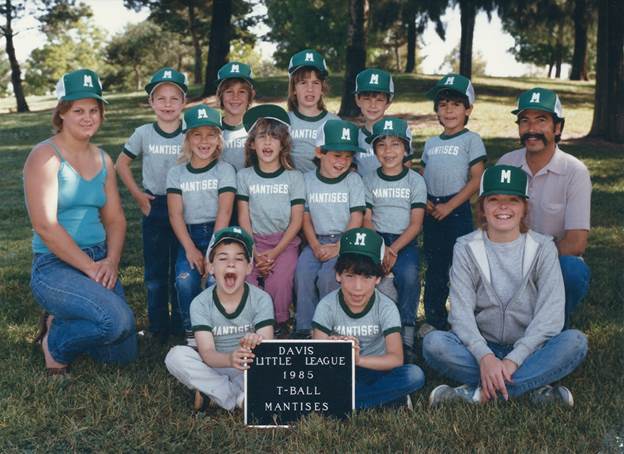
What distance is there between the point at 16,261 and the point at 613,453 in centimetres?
634

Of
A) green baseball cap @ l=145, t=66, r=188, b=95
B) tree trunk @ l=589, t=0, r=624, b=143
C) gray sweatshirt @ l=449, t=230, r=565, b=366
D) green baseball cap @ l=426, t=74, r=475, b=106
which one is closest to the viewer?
gray sweatshirt @ l=449, t=230, r=565, b=366

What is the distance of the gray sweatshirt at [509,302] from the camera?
14.0 ft

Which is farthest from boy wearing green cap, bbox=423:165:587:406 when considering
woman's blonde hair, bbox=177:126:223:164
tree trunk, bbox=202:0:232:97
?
tree trunk, bbox=202:0:232:97

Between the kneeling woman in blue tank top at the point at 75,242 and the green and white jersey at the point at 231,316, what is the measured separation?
2.01ft

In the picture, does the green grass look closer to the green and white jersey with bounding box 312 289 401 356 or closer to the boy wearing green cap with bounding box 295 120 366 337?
the green and white jersey with bounding box 312 289 401 356

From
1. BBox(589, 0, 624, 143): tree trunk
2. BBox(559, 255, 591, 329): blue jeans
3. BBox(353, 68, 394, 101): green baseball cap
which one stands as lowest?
BBox(559, 255, 591, 329): blue jeans

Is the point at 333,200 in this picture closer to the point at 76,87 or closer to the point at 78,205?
the point at 78,205

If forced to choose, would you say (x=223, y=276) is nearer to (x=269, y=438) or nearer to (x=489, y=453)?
(x=269, y=438)

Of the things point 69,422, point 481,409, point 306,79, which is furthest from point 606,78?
point 69,422

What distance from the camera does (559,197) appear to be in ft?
16.3

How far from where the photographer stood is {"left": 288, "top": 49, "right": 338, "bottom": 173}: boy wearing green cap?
5496 millimetres

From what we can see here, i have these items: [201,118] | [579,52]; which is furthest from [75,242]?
[579,52]

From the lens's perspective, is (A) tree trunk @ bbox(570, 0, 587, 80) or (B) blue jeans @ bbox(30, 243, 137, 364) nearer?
(B) blue jeans @ bbox(30, 243, 137, 364)

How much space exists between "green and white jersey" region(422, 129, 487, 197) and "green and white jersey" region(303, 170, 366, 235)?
2.23ft
